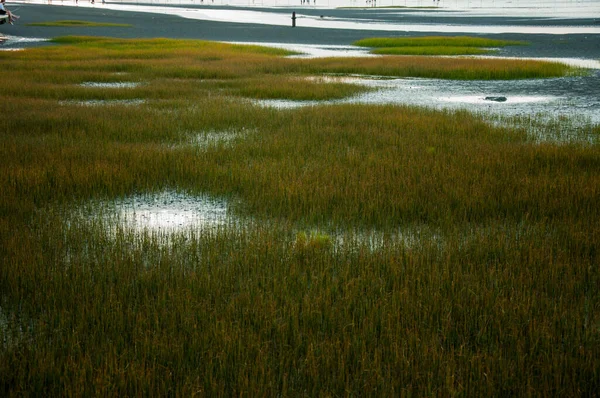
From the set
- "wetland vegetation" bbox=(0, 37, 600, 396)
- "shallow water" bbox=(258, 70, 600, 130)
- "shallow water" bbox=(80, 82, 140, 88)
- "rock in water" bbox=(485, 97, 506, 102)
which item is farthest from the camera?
"shallow water" bbox=(80, 82, 140, 88)

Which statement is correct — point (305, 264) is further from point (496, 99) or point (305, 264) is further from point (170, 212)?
point (496, 99)

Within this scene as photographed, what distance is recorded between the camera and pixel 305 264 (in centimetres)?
620

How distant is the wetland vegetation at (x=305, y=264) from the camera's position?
13.8ft

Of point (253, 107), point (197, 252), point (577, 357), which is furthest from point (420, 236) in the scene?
point (253, 107)

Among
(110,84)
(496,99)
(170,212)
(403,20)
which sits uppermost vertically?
(403,20)

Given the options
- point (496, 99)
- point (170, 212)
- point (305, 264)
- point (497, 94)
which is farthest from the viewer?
point (497, 94)

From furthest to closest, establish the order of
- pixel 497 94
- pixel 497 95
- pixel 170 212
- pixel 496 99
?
pixel 497 94
pixel 497 95
pixel 496 99
pixel 170 212

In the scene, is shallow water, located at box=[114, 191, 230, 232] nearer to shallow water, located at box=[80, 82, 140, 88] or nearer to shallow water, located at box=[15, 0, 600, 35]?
shallow water, located at box=[80, 82, 140, 88]

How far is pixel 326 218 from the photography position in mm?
7918

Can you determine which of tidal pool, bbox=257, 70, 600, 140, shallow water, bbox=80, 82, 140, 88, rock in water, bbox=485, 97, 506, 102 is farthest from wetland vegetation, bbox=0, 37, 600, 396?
shallow water, bbox=80, 82, 140, 88

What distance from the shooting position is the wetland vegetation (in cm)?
422

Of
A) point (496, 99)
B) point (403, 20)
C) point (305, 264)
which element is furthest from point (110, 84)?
point (403, 20)

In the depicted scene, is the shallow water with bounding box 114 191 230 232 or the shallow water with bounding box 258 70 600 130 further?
the shallow water with bounding box 258 70 600 130

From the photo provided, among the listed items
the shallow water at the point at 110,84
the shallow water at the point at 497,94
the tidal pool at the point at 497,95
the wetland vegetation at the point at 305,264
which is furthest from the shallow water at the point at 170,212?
the shallow water at the point at 110,84
